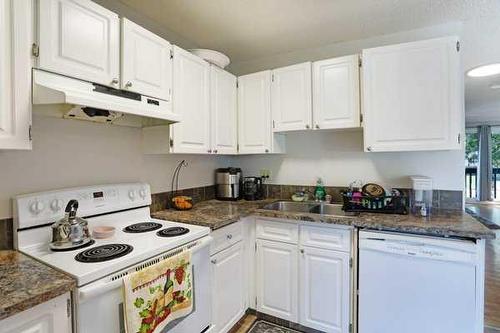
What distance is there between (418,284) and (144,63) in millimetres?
2171

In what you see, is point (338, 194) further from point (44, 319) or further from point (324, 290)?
point (44, 319)

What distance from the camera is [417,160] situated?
212 cm

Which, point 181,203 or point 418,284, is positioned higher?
point 181,203

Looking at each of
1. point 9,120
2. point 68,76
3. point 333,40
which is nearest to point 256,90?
point 333,40

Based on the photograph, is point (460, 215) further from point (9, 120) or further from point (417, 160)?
point (9, 120)

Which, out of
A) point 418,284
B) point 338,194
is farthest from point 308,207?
point 418,284

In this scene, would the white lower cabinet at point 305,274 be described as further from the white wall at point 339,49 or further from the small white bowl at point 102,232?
A: the white wall at point 339,49

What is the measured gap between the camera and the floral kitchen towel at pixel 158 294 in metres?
1.06

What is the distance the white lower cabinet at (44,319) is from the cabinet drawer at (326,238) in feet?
4.73

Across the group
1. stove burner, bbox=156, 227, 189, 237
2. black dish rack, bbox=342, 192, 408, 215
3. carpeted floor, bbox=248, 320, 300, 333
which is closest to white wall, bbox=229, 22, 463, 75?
black dish rack, bbox=342, 192, 408, 215

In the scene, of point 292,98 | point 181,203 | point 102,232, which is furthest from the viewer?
point 292,98

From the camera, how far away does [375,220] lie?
67.0 inches

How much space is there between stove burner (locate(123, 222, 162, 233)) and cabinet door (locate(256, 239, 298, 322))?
83 centimetres

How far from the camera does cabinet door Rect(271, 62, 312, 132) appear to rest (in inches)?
87.0
